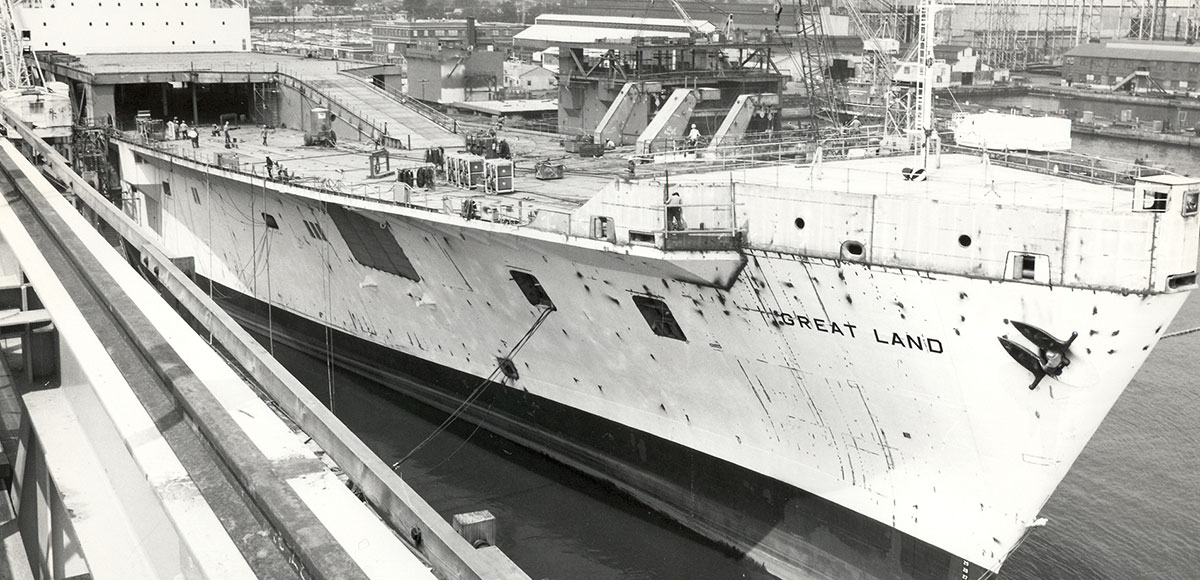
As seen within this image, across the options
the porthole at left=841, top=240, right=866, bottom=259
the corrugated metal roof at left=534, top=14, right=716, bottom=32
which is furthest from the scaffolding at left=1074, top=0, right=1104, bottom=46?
the porthole at left=841, top=240, right=866, bottom=259

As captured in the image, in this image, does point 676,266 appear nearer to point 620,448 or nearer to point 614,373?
point 614,373

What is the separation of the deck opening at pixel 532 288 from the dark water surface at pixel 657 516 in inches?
111

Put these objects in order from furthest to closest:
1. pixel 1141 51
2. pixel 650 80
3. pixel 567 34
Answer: pixel 567 34
pixel 1141 51
pixel 650 80

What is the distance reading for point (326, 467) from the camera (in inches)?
187

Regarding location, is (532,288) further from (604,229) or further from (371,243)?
(371,243)

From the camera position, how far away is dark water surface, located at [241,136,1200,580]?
14.8m

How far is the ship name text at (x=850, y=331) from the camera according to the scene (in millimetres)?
11871

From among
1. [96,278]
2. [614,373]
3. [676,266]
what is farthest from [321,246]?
[96,278]

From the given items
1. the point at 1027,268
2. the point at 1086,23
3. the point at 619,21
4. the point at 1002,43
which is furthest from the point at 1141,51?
the point at 1027,268

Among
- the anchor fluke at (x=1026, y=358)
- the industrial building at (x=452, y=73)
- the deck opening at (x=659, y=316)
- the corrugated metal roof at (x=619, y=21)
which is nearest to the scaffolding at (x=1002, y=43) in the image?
the corrugated metal roof at (x=619, y=21)

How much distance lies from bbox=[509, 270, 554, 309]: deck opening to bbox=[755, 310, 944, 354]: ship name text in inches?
141

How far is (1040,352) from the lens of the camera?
443 inches

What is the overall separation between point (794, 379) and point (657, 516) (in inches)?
138

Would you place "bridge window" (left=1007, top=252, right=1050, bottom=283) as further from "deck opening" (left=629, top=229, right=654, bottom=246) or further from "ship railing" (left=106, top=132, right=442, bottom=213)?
"ship railing" (left=106, top=132, right=442, bottom=213)
